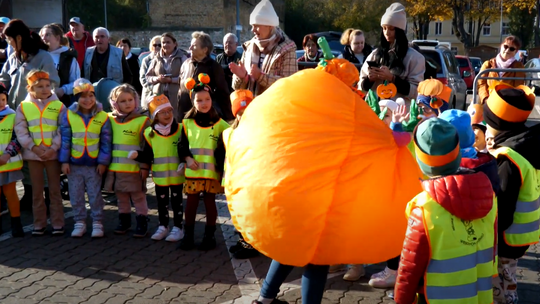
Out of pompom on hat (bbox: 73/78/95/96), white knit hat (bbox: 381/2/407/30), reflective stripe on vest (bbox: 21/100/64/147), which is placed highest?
white knit hat (bbox: 381/2/407/30)

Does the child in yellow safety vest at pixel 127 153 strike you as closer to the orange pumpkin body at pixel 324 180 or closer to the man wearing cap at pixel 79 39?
the orange pumpkin body at pixel 324 180

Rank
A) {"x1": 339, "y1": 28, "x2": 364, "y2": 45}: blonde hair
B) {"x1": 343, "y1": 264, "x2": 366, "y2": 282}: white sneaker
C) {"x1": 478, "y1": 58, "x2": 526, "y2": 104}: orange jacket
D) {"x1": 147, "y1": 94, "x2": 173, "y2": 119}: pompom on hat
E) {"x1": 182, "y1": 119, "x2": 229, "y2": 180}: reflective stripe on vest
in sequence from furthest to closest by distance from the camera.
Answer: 1. {"x1": 339, "y1": 28, "x2": 364, "y2": 45}: blonde hair
2. {"x1": 478, "y1": 58, "x2": 526, "y2": 104}: orange jacket
3. {"x1": 147, "y1": 94, "x2": 173, "y2": 119}: pompom on hat
4. {"x1": 182, "y1": 119, "x2": 229, "y2": 180}: reflective stripe on vest
5. {"x1": 343, "y1": 264, "x2": 366, "y2": 282}: white sneaker

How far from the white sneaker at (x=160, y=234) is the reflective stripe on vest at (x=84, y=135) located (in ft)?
3.29

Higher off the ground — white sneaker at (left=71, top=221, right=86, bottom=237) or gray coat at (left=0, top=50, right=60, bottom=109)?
gray coat at (left=0, top=50, right=60, bottom=109)

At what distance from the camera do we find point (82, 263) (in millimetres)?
6039

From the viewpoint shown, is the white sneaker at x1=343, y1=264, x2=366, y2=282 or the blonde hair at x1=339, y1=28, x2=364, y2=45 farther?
the blonde hair at x1=339, y1=28, x2=364, y2=45

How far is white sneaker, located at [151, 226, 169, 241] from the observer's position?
6.69 meters

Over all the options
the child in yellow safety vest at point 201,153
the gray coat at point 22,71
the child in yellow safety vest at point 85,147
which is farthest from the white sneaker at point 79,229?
the gray coat at point 22,71

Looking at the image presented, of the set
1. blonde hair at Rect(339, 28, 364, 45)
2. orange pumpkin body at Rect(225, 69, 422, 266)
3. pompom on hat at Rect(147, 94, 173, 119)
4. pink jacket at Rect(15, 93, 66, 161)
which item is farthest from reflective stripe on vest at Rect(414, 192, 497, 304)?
blonde hair at Rect(339, 28, 364, 45)

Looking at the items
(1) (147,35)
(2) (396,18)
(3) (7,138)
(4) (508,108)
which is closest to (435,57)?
(2) (396,18)

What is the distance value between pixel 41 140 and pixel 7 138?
13.6 inches

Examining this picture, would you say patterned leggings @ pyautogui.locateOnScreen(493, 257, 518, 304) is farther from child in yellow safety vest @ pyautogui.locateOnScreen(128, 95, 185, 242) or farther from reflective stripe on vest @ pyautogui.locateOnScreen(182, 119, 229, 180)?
child in yellow safety vest @ pyautogui.locateOnScreen(128, 95, 185, 242)

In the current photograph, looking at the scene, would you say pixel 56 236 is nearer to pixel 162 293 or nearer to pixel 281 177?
pixel 162 293

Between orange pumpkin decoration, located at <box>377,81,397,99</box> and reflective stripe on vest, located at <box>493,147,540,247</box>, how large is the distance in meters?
1.66
